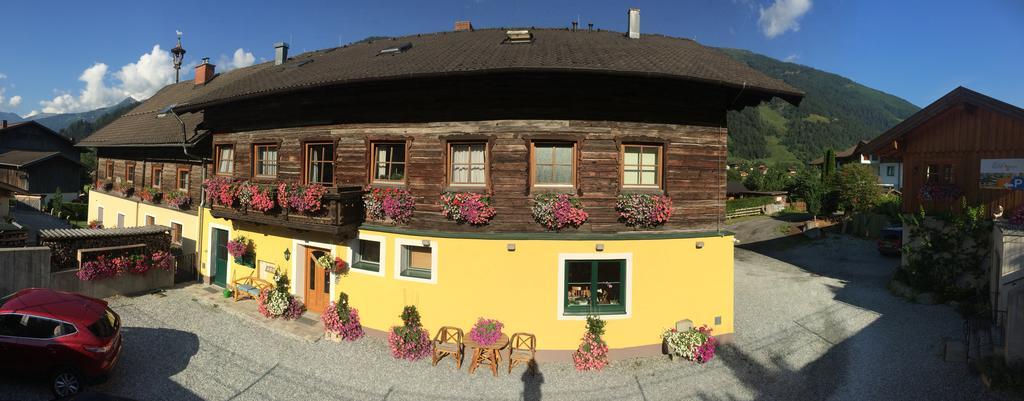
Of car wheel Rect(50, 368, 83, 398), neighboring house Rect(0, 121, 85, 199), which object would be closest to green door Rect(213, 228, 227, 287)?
car wheel Rect(50, 368, 83, 398)

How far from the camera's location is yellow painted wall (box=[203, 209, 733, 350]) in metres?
10.0

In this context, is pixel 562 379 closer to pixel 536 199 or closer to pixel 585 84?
pixel 536 199

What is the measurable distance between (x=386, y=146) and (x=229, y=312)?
22.7ft

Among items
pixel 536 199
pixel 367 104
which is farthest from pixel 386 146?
pixel 536 199

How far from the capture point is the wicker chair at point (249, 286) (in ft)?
43.3

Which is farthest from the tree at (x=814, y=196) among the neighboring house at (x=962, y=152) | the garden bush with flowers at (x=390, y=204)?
the garden bush with flowers at (x=390, y=204)

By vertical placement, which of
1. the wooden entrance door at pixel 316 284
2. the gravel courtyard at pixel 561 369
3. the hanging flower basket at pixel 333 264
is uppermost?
the hanging flower basket at pixel 333 264

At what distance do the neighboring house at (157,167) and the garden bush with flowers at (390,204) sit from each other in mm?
9038

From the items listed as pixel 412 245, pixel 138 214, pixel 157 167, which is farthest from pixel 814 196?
pixel 138 214

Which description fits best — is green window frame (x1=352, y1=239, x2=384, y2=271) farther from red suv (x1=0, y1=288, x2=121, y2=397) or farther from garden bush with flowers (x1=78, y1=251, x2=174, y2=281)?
garden bush with flowers (x1=78, y1=251, x2=174, y2=281)

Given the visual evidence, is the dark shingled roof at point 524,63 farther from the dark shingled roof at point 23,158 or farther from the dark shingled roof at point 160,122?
the dark shingled roof at point 23,158

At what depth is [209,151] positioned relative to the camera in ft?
52.5

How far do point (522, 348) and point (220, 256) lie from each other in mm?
11796

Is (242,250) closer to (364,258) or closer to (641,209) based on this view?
(364,258)
